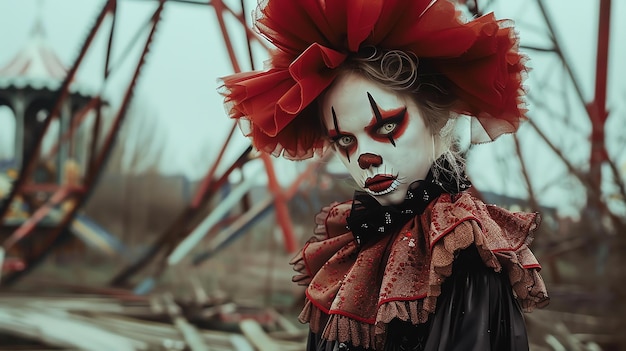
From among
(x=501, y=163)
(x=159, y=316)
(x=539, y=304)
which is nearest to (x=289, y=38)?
(x=539, y=304)

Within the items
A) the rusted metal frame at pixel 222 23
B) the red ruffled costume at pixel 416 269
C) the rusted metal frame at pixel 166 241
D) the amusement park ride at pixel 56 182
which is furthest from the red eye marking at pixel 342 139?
the rusted metal frame at pixel 166 241

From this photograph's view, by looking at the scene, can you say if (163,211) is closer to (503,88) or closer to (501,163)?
(501,163)

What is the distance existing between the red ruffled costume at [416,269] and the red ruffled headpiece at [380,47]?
0.13 meters

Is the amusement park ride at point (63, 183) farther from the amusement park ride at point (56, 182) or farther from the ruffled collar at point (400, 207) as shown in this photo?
the ruffled collar at point (400, 207)

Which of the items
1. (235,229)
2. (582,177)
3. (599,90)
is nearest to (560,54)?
(599,90)

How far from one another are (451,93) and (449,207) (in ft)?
0.56

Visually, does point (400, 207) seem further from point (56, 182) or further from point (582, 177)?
point (56, 182)

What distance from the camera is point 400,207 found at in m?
0.81

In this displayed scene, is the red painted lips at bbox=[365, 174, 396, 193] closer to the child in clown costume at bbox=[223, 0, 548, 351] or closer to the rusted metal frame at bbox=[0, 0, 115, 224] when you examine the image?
the child in clown costume at bbox=[223, 0, 548, 351]

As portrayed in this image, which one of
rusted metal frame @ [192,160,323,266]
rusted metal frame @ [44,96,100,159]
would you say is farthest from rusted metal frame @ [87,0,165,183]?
rusted metal frame @ [192,160,323,266]

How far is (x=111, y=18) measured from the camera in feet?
7.27

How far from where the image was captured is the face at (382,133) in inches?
31.0

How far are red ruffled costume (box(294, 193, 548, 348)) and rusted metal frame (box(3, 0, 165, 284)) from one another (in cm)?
142

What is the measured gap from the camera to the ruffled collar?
0.79m
